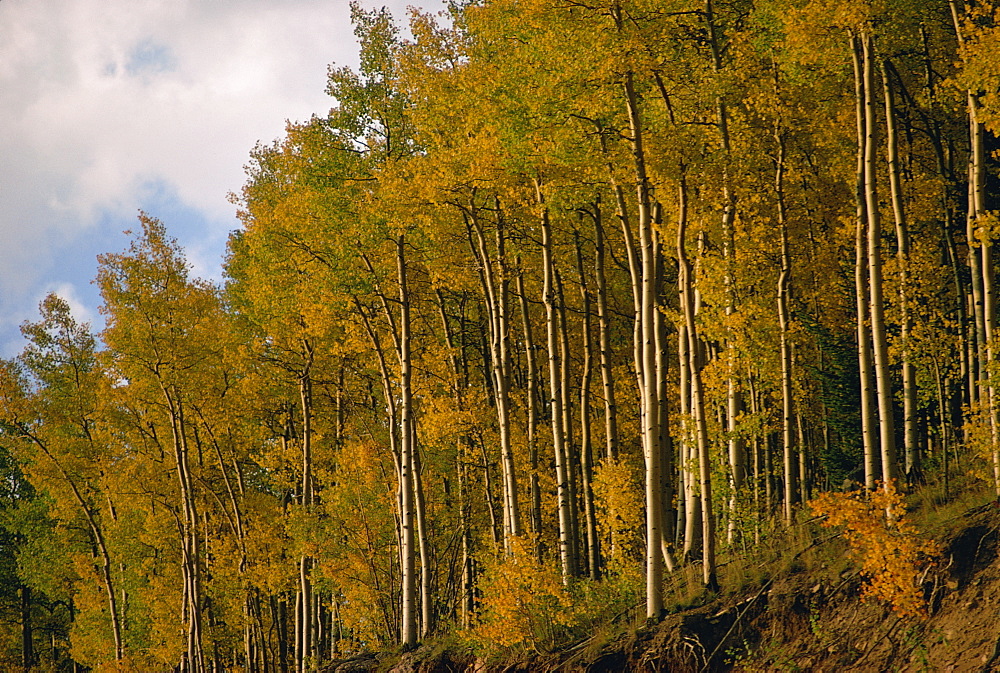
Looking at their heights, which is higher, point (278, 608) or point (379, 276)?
point (379, 276)

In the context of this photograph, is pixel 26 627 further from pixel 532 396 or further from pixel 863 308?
pixel 863 308

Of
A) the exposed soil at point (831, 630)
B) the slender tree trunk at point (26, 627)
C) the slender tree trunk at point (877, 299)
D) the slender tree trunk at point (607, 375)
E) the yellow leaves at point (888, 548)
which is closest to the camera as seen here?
the exposed soil at point (831, 630)

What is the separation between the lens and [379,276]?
17469 mm

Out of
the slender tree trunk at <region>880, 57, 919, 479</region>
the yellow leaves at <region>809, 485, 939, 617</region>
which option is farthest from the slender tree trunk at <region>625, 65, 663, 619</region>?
the slender tree trunk at <region>880, 57, 919, 479</region>

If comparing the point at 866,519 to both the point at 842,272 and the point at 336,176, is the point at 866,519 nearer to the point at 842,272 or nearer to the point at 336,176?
the point at 842,272

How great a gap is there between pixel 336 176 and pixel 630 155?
280 inches

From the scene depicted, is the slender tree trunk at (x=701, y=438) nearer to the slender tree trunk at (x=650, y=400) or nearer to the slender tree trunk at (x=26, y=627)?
the slender tree trunk at (x=650, y=400)

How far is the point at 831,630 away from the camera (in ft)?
32.1

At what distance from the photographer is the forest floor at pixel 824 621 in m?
8.71

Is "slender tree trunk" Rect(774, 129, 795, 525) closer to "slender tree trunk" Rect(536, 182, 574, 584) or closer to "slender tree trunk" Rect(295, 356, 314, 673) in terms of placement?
"slender tree trunk" Rect(536, 182, 574, 584)

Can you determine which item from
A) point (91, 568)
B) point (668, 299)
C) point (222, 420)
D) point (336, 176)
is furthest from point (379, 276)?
point (91, 568)

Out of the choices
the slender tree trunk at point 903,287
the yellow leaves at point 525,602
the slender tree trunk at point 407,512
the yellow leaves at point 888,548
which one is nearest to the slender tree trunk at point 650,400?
the yellow leaves at point 525,602

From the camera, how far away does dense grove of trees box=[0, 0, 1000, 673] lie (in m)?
11.3

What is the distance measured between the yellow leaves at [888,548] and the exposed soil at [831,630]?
0.21 meters
